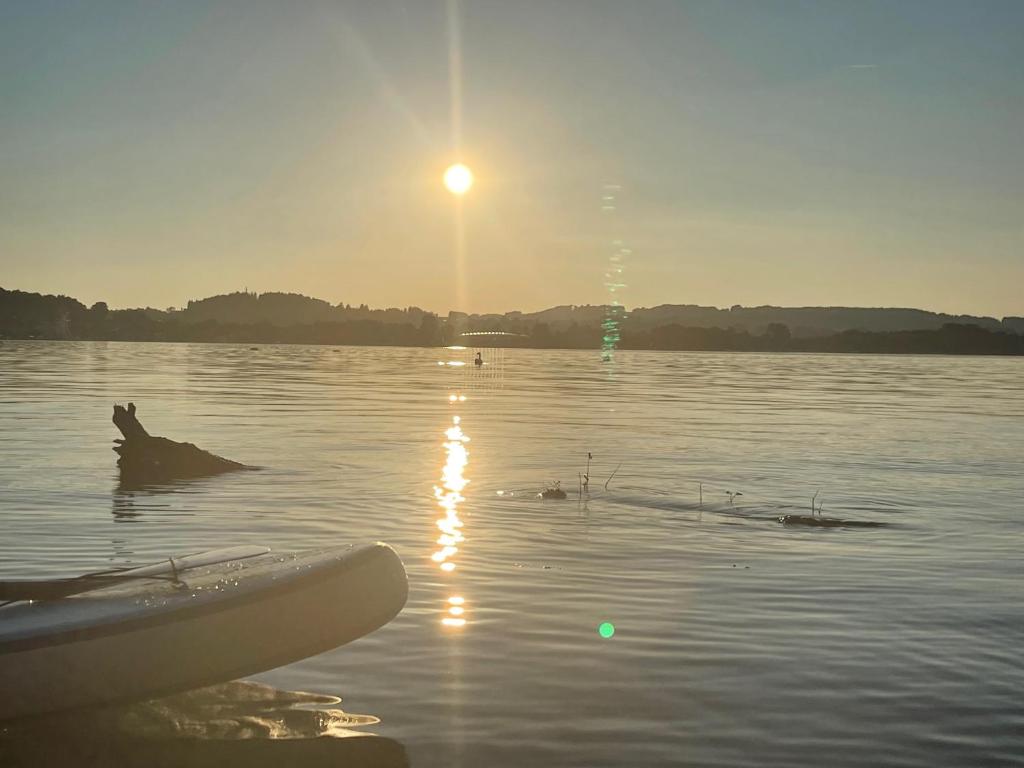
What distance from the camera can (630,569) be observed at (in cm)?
1575

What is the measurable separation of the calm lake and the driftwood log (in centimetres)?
76

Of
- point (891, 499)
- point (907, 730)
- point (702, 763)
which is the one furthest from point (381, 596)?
point (891, 499)

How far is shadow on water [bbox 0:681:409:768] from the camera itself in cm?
830

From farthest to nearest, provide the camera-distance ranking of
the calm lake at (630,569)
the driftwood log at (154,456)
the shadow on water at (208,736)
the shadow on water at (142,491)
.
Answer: the driftwood log at (154,456) → the shadow on water at (142,491) → the calm lake at (630,569) → the shadow on water at (208,736)

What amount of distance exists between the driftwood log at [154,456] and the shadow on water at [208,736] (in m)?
17.7

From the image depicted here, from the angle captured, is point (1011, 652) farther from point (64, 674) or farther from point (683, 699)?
point (64, 674)

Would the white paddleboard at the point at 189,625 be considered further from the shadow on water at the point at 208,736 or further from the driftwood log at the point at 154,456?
the driftwood log at the point at 154,456

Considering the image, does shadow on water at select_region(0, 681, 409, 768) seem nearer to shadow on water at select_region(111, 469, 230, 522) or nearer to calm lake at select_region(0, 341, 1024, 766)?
calm lake at select_region(0, 341, 1024, 766)

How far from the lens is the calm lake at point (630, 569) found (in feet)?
29.6

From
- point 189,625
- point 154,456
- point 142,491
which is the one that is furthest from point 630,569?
point 154,456

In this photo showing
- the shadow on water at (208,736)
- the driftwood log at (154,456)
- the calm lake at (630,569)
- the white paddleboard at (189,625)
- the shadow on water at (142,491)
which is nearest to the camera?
the shadow on water at (208,736)

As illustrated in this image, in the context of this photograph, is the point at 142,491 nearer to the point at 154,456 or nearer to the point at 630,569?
the point at 154,456

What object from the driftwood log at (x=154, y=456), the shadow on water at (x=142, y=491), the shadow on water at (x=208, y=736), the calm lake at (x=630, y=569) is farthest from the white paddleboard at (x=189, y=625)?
the driftwood log at (x=154, y=456)

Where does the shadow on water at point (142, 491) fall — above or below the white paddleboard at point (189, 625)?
below
